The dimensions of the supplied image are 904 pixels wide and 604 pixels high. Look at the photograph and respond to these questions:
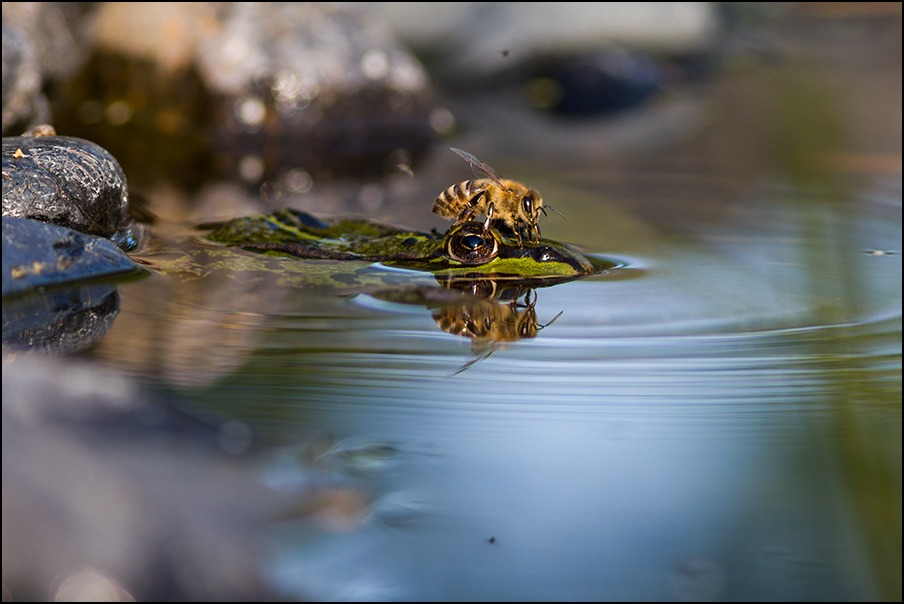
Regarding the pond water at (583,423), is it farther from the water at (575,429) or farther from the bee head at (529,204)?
the bee head at (529,204)

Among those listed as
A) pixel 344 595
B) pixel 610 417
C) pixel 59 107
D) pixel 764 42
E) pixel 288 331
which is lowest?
pixel 344 595

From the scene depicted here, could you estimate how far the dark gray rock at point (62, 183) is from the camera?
279cm

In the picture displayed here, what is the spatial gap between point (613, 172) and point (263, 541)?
3872mm

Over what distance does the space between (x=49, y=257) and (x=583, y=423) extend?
1616 mm

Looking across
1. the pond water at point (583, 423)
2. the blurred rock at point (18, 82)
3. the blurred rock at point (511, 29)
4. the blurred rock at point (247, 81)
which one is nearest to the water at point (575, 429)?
the pond water at point (583, 423)

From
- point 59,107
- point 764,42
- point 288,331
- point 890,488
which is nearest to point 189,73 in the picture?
point 59,107

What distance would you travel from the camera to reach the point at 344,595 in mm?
1346

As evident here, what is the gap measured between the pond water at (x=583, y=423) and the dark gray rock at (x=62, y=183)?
1.46ft

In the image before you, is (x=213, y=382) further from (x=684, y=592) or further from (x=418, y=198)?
(x=418, y=198)

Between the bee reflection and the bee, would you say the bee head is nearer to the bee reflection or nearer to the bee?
the bee

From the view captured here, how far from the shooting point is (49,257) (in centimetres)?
248

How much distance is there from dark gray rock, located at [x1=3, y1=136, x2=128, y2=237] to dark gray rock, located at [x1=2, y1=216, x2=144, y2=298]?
0.25m

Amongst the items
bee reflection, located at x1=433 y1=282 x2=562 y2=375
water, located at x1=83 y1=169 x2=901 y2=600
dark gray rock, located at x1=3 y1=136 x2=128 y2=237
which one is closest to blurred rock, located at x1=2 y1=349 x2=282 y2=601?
water, located at x1=83 y1=169 x2=901 y2=600

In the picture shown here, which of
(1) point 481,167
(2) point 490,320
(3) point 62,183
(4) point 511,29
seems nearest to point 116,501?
(2) point 490,320
